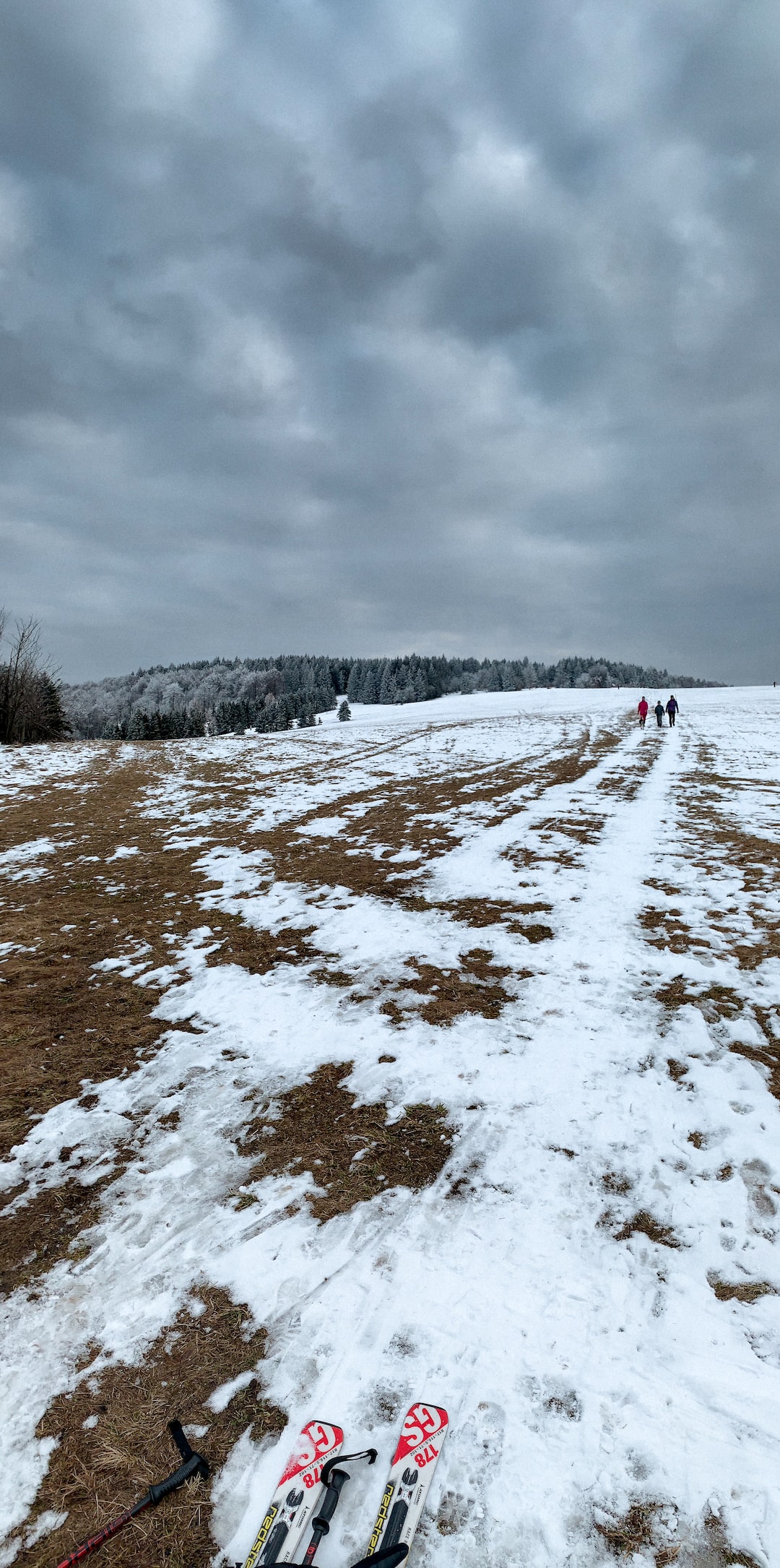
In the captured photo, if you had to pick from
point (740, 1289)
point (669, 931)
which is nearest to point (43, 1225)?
point (740, 1289)

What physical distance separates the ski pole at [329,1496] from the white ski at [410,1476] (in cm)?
13

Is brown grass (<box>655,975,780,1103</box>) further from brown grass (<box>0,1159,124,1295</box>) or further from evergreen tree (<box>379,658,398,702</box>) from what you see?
evergreen tree (<box>379,658,398,702</box>)

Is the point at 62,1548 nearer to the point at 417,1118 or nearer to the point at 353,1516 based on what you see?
the point at 353,1516

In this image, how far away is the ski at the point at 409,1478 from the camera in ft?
7.74

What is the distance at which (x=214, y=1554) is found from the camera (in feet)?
7.70

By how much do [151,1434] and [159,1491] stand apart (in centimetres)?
26

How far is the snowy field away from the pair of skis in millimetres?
64

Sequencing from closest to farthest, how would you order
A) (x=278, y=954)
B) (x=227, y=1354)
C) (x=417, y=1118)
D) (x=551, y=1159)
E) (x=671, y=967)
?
1. (x=227, y=1354)
2. (x=551, y=1159)
3. (x=417, y=1118)
4. (x=671, y=967)
5. (x=278, y=954)

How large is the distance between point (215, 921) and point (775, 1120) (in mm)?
6690

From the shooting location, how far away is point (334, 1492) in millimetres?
2465

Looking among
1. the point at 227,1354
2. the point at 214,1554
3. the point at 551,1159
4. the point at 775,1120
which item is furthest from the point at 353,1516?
the point at 775,1120

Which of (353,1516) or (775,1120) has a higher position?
(775,1120)

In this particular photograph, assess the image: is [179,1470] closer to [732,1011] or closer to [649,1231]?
[649,1231]

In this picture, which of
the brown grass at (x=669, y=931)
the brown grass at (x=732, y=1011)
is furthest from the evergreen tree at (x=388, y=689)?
the brown grass at (x=732, y=1011)
